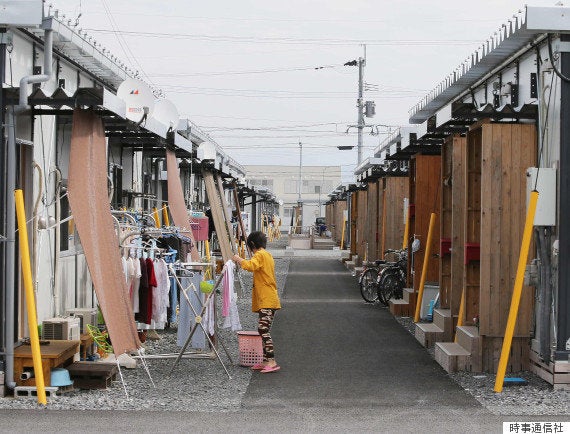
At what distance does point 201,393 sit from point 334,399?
1397 millimetres

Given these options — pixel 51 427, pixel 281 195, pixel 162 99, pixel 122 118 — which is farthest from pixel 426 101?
pixel 281 195

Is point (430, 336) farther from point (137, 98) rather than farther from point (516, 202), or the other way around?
point (137, 98)

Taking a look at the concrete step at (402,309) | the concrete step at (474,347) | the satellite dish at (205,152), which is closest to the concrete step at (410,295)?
the concrete step at (402,309)

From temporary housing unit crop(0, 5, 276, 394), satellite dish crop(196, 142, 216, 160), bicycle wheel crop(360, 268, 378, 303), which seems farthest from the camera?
bicycle wheel crop(360, 268, 378, 303)

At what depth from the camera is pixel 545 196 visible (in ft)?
31.2

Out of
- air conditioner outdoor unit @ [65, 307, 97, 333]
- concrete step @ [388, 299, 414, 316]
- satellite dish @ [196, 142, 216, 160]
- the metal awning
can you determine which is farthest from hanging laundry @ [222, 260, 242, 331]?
concrete step @ [388, 299, 414, 316]

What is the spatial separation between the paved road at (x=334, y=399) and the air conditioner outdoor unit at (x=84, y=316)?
7.49 ft

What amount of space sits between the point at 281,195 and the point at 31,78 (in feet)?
295

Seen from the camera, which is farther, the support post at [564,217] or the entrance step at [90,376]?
the support post at [564,217]

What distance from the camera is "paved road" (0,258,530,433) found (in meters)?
7.74

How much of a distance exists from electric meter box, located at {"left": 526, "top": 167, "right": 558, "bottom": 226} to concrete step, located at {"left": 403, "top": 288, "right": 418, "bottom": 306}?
6.79 meters

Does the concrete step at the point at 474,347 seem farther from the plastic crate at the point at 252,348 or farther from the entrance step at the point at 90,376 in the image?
the entrance step at the point at 90,376

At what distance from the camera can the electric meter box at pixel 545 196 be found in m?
9.48

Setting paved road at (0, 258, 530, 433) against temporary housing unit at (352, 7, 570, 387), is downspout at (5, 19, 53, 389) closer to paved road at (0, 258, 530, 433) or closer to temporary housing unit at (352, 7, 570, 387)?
paved road at (0, 258, 530, 433)
